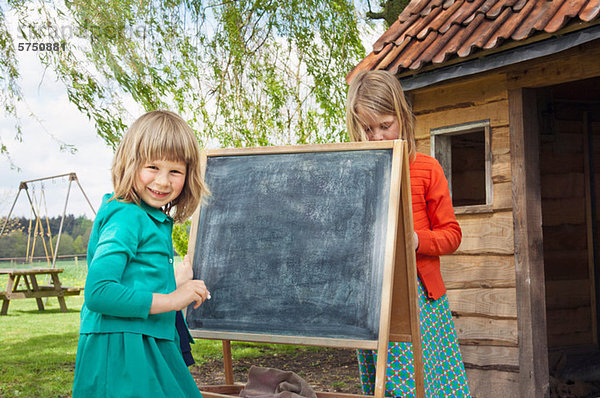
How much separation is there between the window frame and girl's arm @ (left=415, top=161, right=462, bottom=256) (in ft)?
7.50

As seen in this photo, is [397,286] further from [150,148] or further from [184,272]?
[150,148]

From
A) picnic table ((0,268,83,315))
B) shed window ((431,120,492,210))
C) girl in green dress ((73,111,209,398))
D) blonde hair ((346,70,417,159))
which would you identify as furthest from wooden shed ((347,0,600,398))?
picnic table ((0,268,83,315))

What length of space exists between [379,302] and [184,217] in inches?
33.8

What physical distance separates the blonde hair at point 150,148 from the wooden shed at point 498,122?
2.80 meters

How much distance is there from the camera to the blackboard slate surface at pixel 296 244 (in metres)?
2.65

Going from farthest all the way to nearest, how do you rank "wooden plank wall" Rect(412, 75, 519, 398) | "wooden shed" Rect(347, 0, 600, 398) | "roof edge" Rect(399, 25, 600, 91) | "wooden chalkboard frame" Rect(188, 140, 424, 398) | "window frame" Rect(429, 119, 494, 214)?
"window frame" Rect(429, 119, 494, 214)
"wooden plank wall" Rect(412, 75, 519, 398)
"wooden shed" Rect(347, 0, 600, 398)
"roof edge" Rect(399, 25, 600, 91)
"wooden chalkboard frame" Rect(188, 140, 424, 398)

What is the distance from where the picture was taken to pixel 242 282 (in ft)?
9.39

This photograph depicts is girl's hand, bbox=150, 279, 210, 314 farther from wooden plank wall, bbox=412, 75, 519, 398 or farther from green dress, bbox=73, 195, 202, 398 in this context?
wooden plank wall, bbox=412, 75, 519, 398

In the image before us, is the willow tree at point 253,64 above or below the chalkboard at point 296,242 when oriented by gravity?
above

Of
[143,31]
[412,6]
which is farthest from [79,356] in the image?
[143,31]

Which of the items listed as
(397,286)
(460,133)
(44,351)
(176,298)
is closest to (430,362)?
(397,286)

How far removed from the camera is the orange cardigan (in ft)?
8.67

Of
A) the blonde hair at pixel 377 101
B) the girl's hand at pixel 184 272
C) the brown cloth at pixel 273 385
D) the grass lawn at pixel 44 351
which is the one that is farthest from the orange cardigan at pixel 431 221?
the grass lawn at pixel 44 351

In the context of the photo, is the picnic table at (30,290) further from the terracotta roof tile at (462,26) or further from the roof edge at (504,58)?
the roof edge at (504,58)
